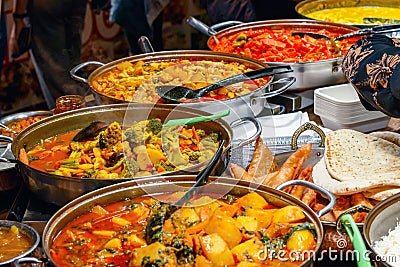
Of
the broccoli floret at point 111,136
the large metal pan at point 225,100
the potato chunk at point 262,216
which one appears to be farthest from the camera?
the large metal pan at point 225,100

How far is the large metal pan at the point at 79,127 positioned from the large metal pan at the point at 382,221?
0.59 meters

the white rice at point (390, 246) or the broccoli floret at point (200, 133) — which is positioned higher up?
the broccoli floret at point (200, 133)

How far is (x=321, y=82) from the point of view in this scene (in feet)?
11.1

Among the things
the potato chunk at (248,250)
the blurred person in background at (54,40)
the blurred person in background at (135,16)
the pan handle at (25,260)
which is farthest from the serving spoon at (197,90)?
the blurred person in background at (135,16)

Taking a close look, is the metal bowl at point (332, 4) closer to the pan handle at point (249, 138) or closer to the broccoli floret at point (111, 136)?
the pan handle at point (249, 138)

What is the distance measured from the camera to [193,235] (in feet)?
5.79

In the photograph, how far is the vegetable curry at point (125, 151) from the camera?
7.63ft

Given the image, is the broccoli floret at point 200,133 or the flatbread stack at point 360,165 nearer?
the flatbread stack at point 360,165

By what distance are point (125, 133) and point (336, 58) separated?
55.3 inches

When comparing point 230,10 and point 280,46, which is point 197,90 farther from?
point 230,10

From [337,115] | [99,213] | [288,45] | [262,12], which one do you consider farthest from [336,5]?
[99,213]

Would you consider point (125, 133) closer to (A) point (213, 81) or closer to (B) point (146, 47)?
(A) point (213, 81)

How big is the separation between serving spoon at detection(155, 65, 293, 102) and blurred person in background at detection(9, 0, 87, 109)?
2626 mm

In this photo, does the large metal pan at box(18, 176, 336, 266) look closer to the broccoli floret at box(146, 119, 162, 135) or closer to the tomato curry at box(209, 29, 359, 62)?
the broccoli floret at box(146, 119, 162, 135)
